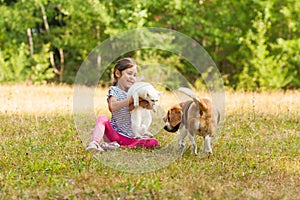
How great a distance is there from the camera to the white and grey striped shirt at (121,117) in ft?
19.6

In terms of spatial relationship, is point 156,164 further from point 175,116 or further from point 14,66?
point 14,66

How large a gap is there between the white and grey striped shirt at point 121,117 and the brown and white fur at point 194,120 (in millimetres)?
453

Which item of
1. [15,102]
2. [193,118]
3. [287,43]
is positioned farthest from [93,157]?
[287,43]

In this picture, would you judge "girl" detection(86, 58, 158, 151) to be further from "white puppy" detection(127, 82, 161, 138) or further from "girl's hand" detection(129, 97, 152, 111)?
"girl's hand" detection(129, 97, 152, 111)

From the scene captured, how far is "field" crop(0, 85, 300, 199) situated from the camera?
430 cm

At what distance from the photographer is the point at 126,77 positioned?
6012 mm

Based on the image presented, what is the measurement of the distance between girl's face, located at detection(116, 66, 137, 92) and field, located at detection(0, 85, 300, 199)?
72 centimetres

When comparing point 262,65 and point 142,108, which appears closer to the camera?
point 142,108

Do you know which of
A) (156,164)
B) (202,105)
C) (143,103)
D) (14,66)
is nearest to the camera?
(156,164)

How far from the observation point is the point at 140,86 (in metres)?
5.54

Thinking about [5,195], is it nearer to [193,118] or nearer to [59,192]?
Result: [59,192]

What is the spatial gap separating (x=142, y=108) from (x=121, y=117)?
370mm

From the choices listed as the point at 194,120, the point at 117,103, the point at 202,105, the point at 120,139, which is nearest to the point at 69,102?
the point at 120,139

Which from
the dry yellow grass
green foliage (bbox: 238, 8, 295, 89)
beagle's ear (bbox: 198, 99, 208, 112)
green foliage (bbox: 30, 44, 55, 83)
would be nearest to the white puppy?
beagle's ear (bbox: 198, 99, 208, 112)
